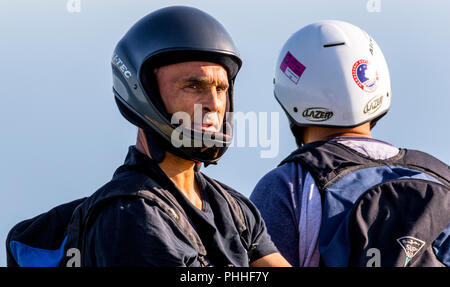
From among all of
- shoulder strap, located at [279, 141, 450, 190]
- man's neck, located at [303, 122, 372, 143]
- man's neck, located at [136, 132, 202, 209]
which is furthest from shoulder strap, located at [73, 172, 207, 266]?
man's neck, located at [303, 122, 372, 143]

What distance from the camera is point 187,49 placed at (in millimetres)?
5395

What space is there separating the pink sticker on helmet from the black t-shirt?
2.08 metres

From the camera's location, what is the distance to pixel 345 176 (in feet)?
20.8

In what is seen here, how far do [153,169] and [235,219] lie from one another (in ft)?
2.02

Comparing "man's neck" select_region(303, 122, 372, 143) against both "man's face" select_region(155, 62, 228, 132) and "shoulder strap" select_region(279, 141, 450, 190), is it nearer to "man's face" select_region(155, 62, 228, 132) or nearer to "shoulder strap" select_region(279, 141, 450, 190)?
"shoulder strap" select_region(279, 141, 450, 190)

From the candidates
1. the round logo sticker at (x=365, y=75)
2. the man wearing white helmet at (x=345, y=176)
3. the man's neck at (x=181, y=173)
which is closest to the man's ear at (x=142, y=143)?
the man's neck at (x=181, y=173)

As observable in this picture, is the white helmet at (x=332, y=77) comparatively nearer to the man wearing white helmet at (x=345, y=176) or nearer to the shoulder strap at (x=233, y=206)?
the man wearing white helmet at (x=345, y=176)

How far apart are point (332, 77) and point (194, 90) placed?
6.55 ft

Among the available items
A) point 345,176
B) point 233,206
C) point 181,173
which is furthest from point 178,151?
point 345,176

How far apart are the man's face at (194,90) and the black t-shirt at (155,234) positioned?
1.26 ft

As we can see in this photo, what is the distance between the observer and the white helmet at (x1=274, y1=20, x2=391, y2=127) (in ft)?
23.1

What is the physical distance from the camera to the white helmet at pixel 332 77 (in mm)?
7047
